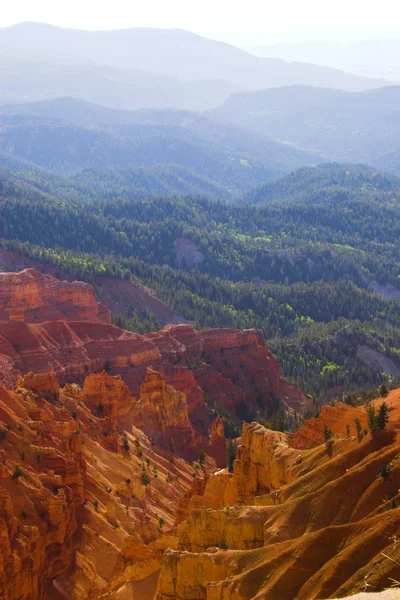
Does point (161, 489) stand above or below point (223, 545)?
below

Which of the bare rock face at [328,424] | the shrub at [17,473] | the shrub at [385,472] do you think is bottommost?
the bare rock face at [328,424]

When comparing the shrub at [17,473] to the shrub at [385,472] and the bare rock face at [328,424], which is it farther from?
→ the shrub at [385,472]

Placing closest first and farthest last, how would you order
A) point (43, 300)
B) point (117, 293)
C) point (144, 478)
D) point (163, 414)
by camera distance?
point (144, 478) < point (163, 414) < point (43, 300) < point (117, 293)

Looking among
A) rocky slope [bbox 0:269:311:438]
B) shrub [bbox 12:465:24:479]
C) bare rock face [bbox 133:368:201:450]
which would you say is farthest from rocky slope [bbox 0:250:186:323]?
shrub [bbox 12:465:24:479]

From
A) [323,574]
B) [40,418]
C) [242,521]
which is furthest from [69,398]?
[323,574]

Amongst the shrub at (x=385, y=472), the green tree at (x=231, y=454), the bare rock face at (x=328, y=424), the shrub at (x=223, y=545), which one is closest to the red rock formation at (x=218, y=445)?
the green tree at (x=231, y=454)

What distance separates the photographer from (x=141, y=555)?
50438 mm

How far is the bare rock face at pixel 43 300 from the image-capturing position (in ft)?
357

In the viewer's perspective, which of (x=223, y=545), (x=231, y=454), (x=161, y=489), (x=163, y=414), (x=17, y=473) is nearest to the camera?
(x=223, y=545)

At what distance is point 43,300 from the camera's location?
114 metres

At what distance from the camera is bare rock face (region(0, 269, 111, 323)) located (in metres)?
109

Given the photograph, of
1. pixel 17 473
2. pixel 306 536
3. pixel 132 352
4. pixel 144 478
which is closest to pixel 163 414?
pixel 132 352

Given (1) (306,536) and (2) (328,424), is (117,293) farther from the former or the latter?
(1) (306,536)

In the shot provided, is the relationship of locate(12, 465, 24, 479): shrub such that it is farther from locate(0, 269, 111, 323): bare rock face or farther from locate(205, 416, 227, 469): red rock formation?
locate(0, 269, 111, 323): bare rock face
